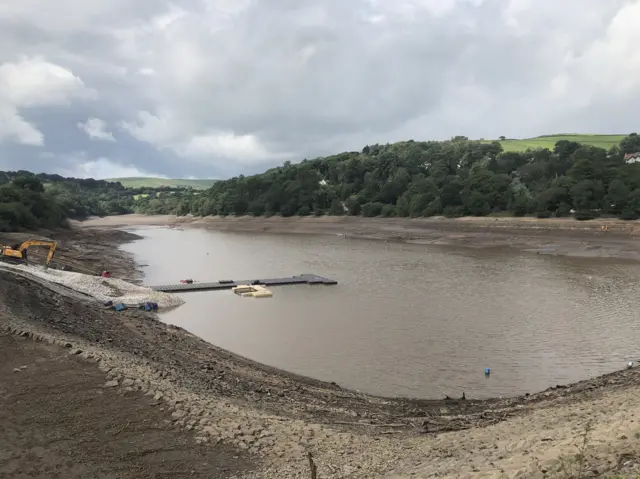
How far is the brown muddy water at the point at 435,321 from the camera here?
1952cm

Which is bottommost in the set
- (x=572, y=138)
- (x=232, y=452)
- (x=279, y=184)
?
(x=232, y=452)

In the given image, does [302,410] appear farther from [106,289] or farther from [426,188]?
[426,188]

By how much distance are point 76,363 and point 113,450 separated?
14.6 ft

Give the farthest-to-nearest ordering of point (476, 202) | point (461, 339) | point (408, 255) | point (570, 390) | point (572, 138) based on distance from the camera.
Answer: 1. point (572, 138)
2. point (476, 202)
3. point (408, 255)
4. point (461, 339)
5. point (570, 390)

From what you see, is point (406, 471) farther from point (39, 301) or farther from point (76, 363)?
point (39, 301)

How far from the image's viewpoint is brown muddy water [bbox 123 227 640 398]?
19516 millimetres

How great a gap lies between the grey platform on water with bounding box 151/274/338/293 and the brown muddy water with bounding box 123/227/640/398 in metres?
1.42

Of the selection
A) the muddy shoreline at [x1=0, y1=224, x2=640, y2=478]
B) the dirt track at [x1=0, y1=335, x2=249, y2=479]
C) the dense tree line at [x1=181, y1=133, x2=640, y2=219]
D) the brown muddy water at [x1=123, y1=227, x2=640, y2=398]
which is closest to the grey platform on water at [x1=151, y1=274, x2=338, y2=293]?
the brown muddy water at [x1=123, y1=227, x2=640, y2=398]

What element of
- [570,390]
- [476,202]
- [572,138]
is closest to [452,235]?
[476,202]

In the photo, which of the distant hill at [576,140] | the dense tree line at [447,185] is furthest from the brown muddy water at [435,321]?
the distant hill at [576,140]

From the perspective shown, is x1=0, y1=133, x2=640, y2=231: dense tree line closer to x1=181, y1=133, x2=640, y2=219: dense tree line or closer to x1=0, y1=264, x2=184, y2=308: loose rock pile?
x1=181, y1=133, x2=640, y2=219: dense tree line

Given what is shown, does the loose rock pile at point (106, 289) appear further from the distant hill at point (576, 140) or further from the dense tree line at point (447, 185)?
the distant hill at point (576, 140)

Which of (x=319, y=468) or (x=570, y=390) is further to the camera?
(x=570, y=390)

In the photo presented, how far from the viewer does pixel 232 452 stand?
1016 cm
